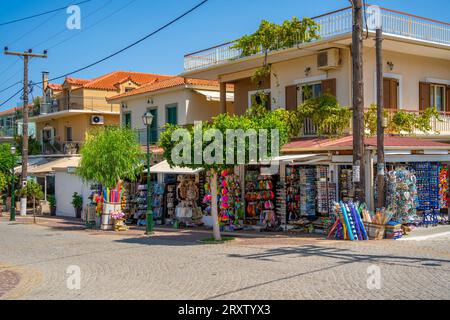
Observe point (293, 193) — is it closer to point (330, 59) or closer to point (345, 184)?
point (345, 184)

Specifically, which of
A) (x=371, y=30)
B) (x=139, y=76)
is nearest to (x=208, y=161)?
(x=371, y=30)

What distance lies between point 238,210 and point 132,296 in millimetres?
10791

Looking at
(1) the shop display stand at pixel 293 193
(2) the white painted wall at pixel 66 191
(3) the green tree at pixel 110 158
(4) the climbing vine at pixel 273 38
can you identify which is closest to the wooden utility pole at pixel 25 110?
(2) the white painted wall at pixel 66 191

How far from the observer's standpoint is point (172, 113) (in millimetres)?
28750

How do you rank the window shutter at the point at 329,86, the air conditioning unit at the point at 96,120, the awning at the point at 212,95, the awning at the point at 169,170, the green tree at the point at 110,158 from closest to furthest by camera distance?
the awning at the point at 169,170 < the window shutter at the point at 329,86 < the green tree at the point at 110,158 < the awning at the point at 212,95 < the air conditioning unit at the point at 96,120

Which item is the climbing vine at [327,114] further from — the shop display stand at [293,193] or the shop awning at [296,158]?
the shop awning at [296,158]

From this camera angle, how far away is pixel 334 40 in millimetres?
18609

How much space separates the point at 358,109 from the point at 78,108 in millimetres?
25304

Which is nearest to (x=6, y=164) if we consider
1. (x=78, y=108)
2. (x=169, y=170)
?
(x=78, y=108)

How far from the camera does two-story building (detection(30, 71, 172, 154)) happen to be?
122 ft

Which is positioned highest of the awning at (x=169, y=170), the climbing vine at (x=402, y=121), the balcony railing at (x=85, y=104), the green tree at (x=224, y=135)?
the balcony railing at (x=85, y=104)

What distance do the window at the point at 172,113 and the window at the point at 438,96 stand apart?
12414 millimetres

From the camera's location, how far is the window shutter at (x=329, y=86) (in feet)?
65.7
